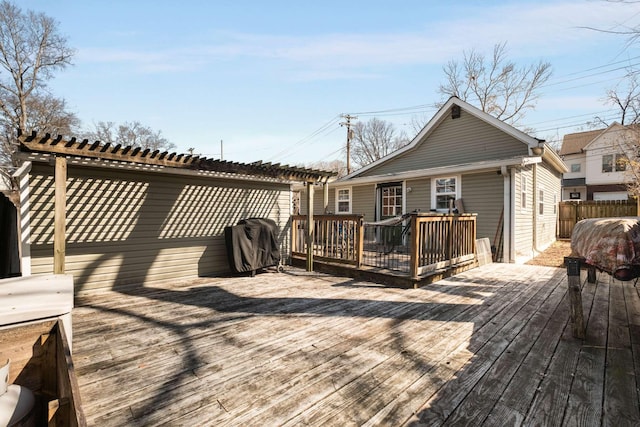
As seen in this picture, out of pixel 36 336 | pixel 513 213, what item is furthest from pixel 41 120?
pixel 513 213

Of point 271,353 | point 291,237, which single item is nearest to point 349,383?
point 271,353

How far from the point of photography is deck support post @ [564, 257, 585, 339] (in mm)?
2900

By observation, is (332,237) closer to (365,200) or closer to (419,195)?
(419,195)

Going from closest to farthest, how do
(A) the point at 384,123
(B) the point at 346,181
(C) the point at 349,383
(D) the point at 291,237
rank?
1. (C) the point at 349,383
2. (D) the point at 291,237
3. (B) the point at 346,181
4. (A) the point at 384,123

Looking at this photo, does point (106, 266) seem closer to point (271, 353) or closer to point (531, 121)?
point (271, 353)

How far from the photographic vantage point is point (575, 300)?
2.94m

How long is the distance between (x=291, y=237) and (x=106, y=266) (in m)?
3.84

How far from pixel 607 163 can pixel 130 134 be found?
3798cm

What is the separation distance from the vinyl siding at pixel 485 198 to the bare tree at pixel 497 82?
46.4 feet

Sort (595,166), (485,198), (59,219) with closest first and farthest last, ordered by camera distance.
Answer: (59,219), (485,198), (595,166)

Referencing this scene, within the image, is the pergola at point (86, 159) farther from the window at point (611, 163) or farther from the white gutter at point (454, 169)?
the window at point (611, 163)

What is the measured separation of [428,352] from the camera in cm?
261

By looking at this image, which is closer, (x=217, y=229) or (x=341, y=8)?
(x=217, y=229)

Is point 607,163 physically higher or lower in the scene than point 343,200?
higher
